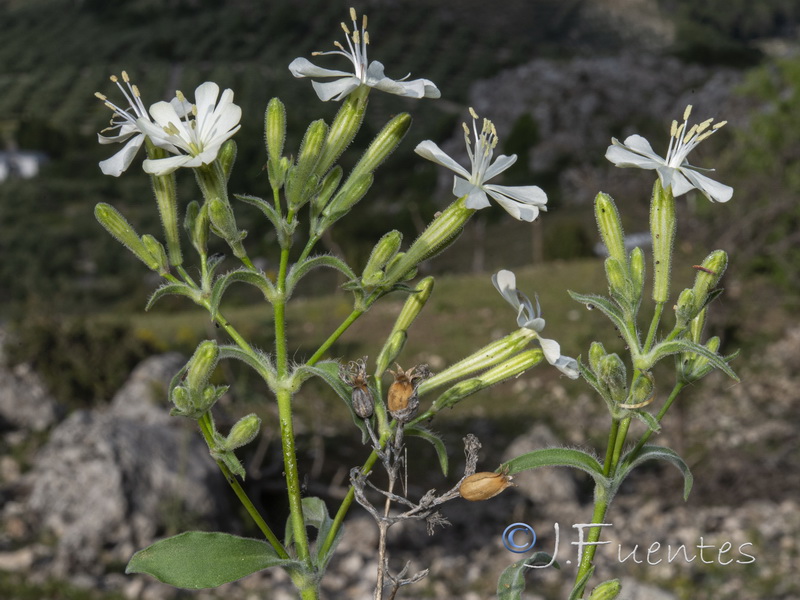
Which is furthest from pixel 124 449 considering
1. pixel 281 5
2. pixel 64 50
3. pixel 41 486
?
pixel 281 5

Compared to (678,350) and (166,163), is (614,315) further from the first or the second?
(166,163)

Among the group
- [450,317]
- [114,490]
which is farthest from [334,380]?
[450,317]

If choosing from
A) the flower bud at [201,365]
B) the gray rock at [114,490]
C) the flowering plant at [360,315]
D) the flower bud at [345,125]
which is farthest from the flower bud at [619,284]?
the gray rock at [114,490]

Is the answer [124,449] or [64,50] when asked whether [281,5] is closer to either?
[64,50]

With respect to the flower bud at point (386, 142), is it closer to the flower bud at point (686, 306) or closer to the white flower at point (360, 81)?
the white flower at point (360, 81)

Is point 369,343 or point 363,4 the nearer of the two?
point 369,343

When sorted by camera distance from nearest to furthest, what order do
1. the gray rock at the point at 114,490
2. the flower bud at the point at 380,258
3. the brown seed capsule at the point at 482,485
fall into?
1. the brown seed capsule at the point at 482,485
2. the flower bud at the point at 380,258
3. the gray rock at the point at 114,490
